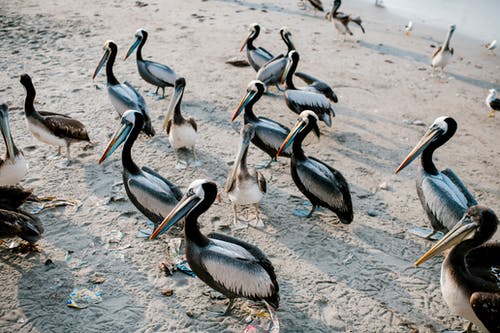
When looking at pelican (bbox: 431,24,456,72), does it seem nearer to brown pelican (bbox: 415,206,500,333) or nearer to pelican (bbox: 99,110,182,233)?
brown pelican (bbox: 415,206,500,333)

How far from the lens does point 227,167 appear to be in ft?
20.6

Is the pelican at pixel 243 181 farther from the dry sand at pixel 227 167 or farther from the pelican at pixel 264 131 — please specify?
the pelican at pixel 264 131

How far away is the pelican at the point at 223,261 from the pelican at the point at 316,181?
4.78 ft

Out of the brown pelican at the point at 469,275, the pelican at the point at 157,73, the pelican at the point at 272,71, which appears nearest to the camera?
the brown pelican at the point at 469,275

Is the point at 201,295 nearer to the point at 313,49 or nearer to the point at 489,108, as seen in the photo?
the point at 489,108

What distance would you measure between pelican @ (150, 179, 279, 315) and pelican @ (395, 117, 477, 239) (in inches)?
84.7

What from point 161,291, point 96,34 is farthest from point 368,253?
point 96,34

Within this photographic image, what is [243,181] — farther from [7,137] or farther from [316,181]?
[7,137]

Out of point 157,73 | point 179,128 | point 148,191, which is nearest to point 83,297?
point 148,191

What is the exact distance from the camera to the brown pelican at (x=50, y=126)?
5863 mm

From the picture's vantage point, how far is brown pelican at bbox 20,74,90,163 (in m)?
5.86

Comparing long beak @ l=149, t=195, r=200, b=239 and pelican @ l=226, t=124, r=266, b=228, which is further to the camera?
pelican @ l=226, t=124, r=266, b=228

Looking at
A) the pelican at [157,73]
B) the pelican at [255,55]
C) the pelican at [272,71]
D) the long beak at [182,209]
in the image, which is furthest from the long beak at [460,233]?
the pelican at [255,55]

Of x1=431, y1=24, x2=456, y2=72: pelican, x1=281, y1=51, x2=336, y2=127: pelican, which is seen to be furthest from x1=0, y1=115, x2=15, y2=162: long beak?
x1=431, y1=24, x2=456, y2=72: pelican
